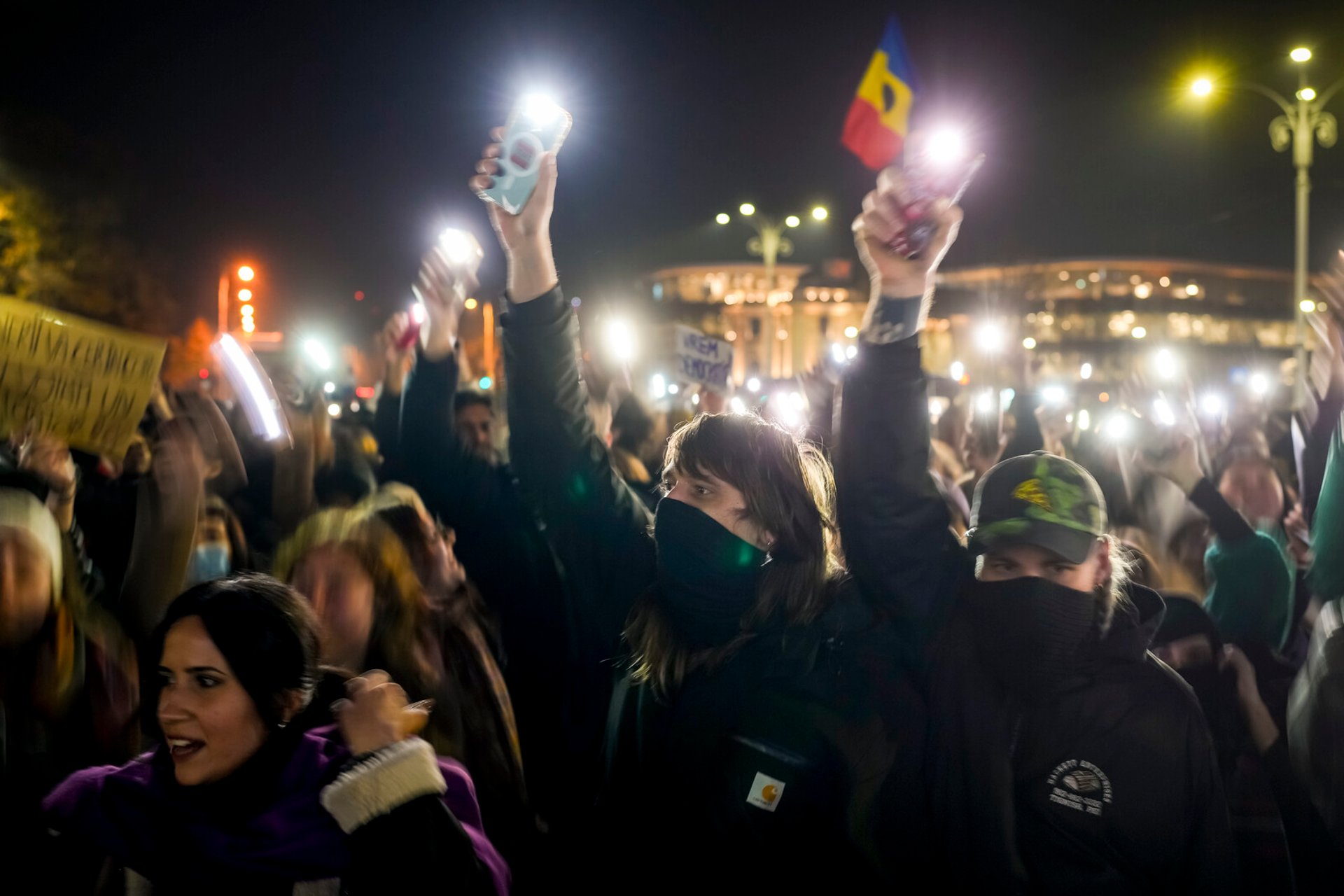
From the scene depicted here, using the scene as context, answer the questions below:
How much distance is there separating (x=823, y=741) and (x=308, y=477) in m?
4.12

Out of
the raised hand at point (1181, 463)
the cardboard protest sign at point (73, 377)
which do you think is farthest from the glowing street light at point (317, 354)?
the raised hand at point (1181, 463)

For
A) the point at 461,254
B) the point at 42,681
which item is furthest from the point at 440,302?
the point at 42,681

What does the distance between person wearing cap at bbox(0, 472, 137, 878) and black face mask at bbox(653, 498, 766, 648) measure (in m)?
1.66

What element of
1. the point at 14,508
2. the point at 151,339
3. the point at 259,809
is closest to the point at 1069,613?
the point at 259,809

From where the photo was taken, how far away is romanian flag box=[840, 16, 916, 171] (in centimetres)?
1193

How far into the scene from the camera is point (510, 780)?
3.25 meters

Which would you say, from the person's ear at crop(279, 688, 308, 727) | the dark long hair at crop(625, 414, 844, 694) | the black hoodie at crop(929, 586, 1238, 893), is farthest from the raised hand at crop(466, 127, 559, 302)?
the black hoodie at crop(929, 586, 1238, 893)

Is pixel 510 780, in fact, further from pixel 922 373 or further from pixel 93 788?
pixel 922 373

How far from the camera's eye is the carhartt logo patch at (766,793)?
226 centimetres

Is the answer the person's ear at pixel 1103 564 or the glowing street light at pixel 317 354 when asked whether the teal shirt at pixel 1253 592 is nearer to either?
the person's ear at pixel 1103 564

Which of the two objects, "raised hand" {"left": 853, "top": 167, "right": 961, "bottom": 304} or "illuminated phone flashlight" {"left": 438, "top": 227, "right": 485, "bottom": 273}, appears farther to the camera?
"illuminated phone flashlight" {"left": 438, "top": 227, "right": 485, "bottom": 273}

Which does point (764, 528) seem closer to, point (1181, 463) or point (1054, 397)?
point (1181, 463)

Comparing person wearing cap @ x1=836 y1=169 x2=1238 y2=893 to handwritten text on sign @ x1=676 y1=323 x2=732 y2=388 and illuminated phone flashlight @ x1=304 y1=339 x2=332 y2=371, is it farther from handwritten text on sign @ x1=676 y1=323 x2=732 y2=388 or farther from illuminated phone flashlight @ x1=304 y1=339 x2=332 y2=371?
handwritten text on sign @ x1=676 y1=323 x2=732 y2=388

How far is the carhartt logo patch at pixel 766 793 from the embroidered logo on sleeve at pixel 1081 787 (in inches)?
23.9
